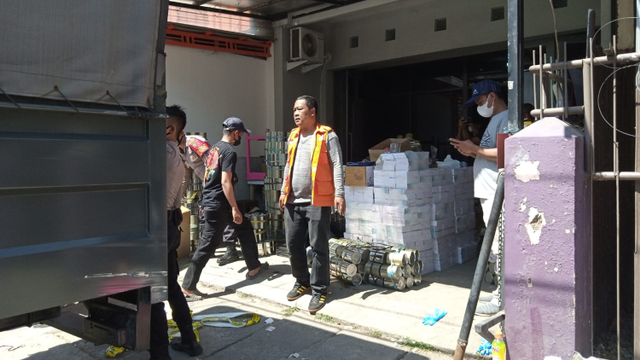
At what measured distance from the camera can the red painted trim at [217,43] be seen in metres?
8.66

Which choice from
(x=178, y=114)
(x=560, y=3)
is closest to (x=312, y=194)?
(x=178, y=114)

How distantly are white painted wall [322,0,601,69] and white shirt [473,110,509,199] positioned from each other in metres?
3.32

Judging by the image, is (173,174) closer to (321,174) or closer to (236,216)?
(321,174)

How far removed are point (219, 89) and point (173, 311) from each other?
6197 millimetres

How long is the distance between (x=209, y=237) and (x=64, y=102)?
321 cm

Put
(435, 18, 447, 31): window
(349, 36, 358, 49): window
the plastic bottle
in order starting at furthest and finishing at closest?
(349, 36, 358, 49): window → (435, 18, 447, 31): window → the plastic bottle

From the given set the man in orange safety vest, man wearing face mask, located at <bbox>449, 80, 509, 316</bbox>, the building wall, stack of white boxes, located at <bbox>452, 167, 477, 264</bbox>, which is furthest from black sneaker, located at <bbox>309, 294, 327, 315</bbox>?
the building wall

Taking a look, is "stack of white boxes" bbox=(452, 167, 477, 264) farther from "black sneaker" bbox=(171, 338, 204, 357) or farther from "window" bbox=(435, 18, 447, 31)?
"black sneaker" bbox=(171, 338, 204, 357)

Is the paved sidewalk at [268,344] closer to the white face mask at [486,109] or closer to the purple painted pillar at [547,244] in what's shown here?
the purple painted pillar at [547,244]

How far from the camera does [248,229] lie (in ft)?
20.4

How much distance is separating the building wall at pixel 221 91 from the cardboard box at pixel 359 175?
10.1 feet

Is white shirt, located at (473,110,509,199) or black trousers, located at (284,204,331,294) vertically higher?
white shirt, located at (473,110,509,199)

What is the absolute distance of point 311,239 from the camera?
16.6 ft

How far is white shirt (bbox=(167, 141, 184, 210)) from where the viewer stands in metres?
3.71
